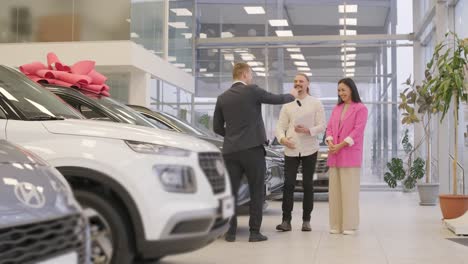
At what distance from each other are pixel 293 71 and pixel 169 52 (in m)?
4.11

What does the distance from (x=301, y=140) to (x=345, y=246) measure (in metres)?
1.24

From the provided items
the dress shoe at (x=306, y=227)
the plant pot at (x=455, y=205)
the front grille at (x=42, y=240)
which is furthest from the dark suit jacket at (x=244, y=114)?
the front grille at (x=42, y=240)

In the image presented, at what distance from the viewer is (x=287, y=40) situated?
650 inches

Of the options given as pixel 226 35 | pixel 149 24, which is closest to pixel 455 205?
pixel 149 24

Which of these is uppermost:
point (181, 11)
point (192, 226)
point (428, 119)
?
point (181, 11)

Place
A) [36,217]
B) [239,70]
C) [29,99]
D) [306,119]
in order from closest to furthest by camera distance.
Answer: [36,217], [29,99], [239,70], [306,119]

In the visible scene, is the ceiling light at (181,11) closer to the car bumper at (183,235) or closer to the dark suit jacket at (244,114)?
the dark suit jacket at (244,114)

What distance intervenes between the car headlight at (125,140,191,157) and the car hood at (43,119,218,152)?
0.02 metres

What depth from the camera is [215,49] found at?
1695cm

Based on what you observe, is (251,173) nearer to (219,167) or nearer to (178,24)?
(219,167)

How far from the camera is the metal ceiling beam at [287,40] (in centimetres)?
1598

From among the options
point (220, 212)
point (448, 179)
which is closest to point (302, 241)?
point (220, 212)

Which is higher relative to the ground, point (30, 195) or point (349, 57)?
point (349, 57)

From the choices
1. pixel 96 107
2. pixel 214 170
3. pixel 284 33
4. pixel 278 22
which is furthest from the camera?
pixel 278 22
